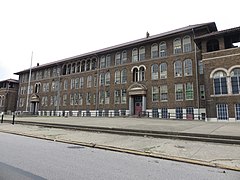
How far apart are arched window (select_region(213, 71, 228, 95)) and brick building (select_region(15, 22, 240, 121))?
10.0 inches

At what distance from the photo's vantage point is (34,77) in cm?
5412

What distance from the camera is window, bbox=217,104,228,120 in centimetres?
2177

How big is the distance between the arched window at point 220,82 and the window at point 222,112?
62.9 inches

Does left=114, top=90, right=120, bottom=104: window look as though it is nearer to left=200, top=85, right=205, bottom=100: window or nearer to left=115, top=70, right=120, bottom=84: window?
left=115, top=70, right=120, bottom=84: window

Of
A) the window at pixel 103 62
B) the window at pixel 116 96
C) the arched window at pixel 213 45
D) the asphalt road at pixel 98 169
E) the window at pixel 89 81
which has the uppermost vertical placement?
the window at pixel 103 62

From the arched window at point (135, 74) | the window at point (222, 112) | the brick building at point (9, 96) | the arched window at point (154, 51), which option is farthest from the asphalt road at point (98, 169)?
the brick building at point (9, 96)

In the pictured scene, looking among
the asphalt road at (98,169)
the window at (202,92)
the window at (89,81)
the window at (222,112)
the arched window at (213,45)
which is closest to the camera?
the asphalt road at (98,169)

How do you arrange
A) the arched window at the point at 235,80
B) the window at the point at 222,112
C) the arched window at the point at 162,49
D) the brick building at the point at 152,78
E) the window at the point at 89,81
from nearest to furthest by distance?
the arched window at the point at 235,80
the window at the point at 222,112
the brick building at the point at 152,78
the arched window at the point at 162,49
the window at the point at 89,81

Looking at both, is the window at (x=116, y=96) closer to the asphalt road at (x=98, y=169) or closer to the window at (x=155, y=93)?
the window at (x=155, y=93)

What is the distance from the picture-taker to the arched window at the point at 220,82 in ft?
72.8

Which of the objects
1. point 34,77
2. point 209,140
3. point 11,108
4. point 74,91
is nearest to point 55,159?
point 209,140

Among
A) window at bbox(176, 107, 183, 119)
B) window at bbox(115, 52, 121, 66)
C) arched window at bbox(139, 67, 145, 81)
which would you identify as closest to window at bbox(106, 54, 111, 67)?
window at bbox(115, 52, 121, 66)

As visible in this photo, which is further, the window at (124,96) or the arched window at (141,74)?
the window at (124,96)

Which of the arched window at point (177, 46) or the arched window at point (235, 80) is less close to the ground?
the arched window at point (177, 46)
